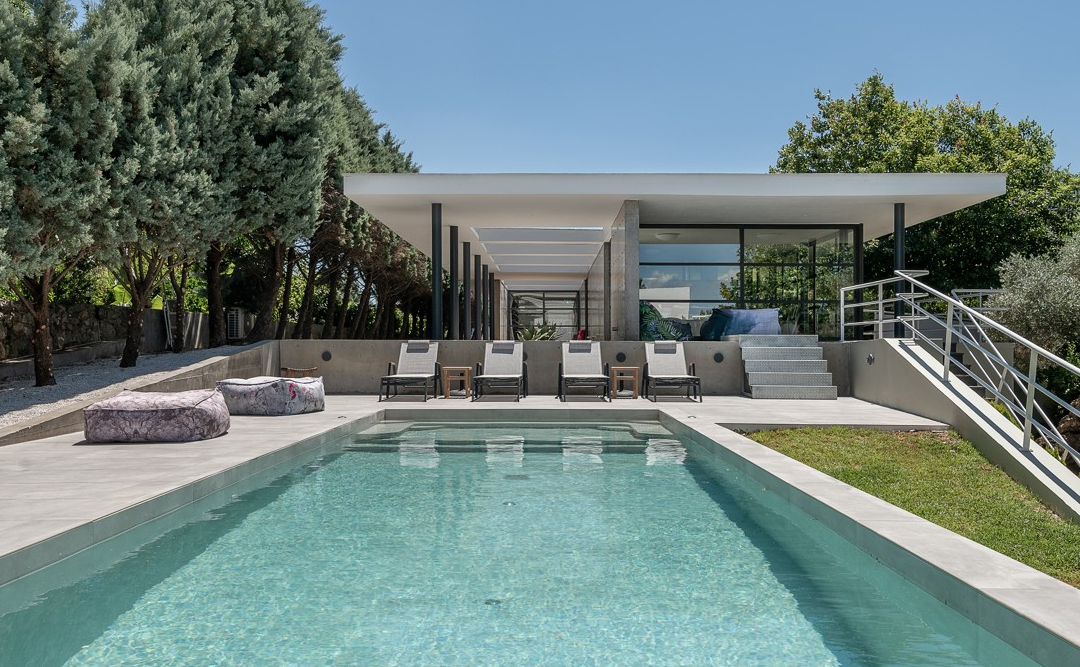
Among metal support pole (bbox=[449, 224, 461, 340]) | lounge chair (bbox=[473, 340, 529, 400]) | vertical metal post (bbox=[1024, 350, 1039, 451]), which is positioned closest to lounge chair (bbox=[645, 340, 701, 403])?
lounge chair (bbox=[473, 340, 529, 400])

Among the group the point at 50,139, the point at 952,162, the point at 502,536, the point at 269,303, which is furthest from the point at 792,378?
the point at 952,162

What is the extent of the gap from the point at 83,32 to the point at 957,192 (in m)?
14.3

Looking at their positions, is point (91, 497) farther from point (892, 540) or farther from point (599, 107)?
point (599, 107)

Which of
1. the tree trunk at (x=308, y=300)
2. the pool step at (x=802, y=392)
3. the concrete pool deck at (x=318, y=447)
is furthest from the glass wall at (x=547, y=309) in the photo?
the concrete pool deck at (x=318, y=447)

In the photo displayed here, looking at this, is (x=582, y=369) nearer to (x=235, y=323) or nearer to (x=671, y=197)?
(x=671, y=197)

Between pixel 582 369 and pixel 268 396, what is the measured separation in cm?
516

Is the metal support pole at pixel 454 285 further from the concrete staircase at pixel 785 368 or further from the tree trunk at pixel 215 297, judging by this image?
the concrete staircase at pixel 785 368

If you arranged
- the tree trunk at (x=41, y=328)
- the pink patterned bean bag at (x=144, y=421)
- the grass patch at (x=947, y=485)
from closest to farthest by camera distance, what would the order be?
the grass patch at (x=947, y=485)
the pink patterned bean bag at (x=144, y=421)
the tree trunk at (x=41, y=328)

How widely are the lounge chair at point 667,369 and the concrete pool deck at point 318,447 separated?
7.62 feet

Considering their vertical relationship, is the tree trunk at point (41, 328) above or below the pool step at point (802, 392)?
above

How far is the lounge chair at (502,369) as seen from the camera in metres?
11.5

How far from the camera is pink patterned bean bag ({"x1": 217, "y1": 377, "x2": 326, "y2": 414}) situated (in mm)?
8953

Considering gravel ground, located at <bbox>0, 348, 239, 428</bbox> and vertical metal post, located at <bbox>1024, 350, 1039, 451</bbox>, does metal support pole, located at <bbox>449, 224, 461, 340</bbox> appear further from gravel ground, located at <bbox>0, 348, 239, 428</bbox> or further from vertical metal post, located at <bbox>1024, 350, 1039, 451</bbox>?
vertical metal post, located at <bbox>1024, 350, 1039, 451</bbox>

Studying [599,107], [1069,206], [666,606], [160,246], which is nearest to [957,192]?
[599,107]
